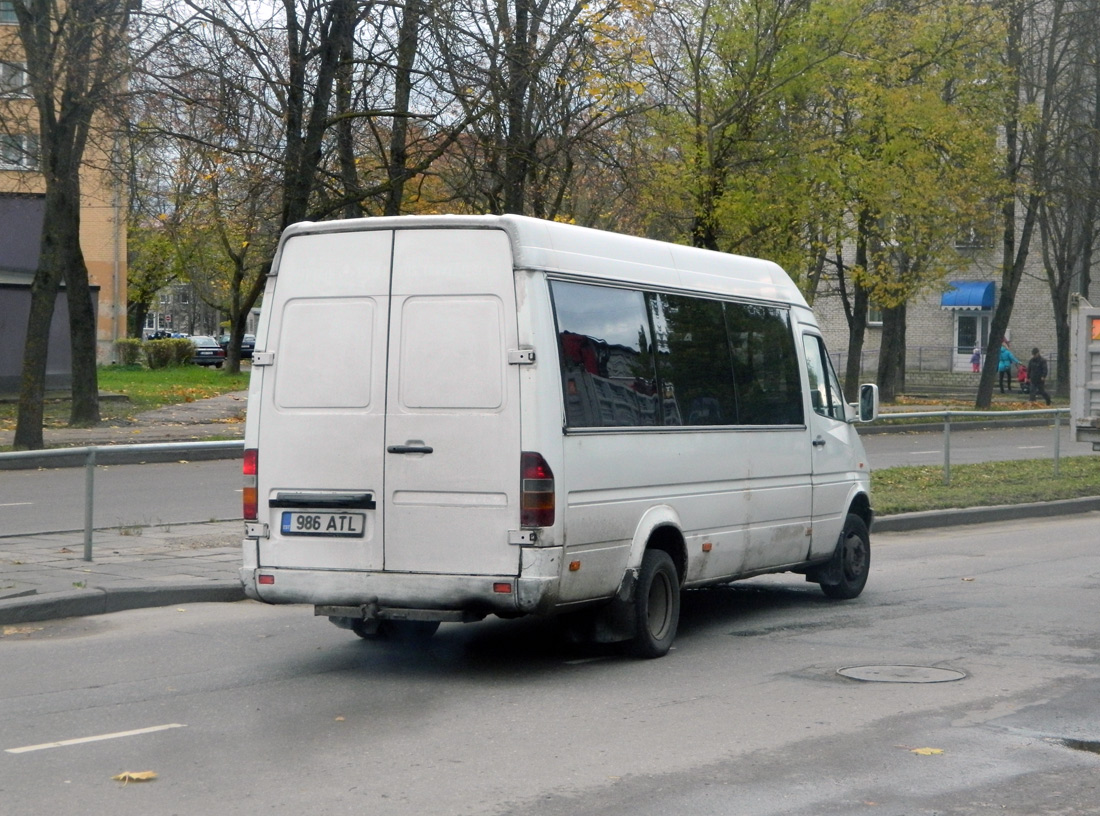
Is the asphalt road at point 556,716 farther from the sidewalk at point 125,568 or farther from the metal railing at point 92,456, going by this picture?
the metal railing at point 92,456

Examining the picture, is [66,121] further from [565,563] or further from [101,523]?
[565,563]

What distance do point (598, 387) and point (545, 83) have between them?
44.7ft

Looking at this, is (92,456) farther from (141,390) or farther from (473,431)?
(141,390)

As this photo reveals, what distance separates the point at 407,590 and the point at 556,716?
122 cm

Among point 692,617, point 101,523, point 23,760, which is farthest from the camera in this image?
point 101,523

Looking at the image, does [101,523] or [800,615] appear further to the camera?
[101,523]

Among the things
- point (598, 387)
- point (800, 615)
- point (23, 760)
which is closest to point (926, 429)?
point (800, 615)

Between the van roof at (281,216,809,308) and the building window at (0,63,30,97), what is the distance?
14117 mm

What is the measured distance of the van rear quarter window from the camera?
7.99 m

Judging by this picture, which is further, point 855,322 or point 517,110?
point 855,322

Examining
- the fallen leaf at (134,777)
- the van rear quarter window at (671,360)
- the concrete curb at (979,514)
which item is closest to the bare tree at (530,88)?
the concrete curb at (979,514)

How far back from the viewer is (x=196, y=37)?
1928 centimetres

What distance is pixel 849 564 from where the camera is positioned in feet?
36.1

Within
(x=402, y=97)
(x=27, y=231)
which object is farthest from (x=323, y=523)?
(x=27, y=231)
